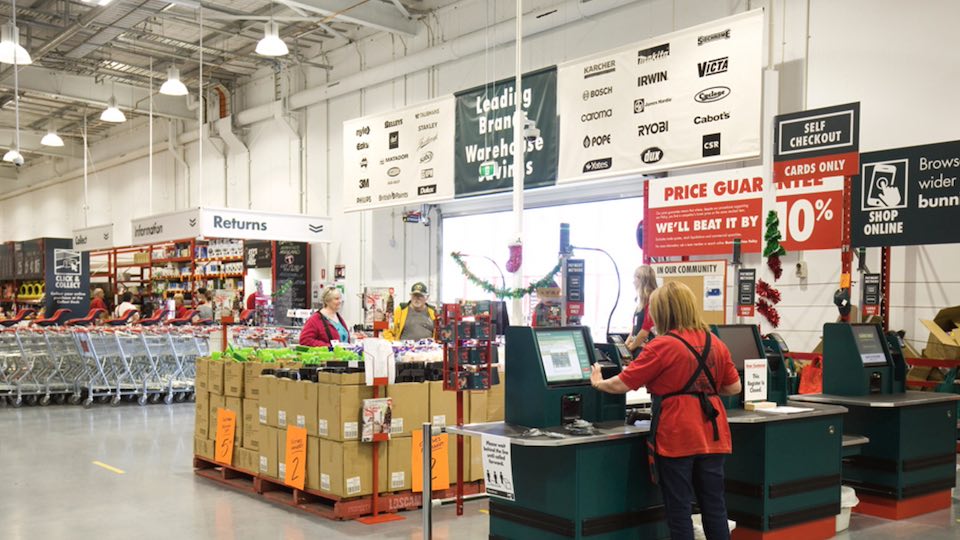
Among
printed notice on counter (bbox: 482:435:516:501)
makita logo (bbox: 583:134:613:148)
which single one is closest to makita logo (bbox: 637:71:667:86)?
makita logo (bbox: 583:134:613:148)

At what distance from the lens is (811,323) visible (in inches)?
329

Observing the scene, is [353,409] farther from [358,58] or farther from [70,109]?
[70,109]

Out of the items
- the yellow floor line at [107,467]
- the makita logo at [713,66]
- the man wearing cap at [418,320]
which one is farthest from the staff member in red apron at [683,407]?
the yellow floor line at [107,467]

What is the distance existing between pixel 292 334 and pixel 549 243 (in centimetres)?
397

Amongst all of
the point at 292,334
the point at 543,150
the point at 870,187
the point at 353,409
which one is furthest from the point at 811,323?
the point at 292,334

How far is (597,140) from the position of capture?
9.15 metres

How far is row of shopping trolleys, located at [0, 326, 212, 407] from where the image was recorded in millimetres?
11266

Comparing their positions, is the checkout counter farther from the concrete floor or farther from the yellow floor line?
the yellow floor line

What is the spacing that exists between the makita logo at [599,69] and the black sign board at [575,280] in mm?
2976

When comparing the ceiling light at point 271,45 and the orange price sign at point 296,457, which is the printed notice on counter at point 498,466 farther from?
the ceiling light at point 271,45

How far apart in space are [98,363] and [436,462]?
7.14 metres

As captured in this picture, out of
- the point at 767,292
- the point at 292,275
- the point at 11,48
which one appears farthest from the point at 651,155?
the point at 292,275

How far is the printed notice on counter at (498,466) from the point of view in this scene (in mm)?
3871

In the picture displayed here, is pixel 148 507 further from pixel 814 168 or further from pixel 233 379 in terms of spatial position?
pixel 814 168
